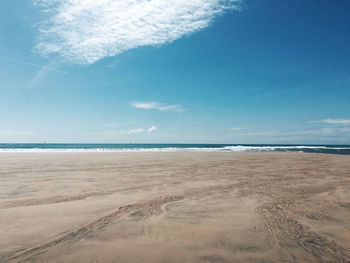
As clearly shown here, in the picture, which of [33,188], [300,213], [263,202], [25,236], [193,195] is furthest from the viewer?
[33,188]

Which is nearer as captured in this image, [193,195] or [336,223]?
[336,223]

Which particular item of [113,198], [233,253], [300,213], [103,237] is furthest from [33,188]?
[300,213]

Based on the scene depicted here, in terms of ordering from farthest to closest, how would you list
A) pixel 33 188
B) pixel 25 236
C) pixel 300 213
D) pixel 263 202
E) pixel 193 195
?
pixel 33 188, pixel 193 195, pixel 263 202, pixel 300 213, pixel 25 236

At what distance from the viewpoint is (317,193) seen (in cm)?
712

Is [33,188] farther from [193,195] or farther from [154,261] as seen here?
[154,261]

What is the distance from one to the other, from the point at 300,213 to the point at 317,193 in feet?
9.27

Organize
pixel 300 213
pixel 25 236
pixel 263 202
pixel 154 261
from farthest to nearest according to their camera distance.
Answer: pixel 263 202 → pixel 300 213 → pixel 25 236 → pixel 154 261

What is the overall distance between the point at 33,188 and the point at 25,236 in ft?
15.1

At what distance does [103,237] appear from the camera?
382 cm

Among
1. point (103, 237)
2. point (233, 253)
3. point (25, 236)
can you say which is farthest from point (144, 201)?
point (233, 253)

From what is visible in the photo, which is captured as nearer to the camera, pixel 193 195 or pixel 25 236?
pixel 25 236

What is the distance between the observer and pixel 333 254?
10.7 feet

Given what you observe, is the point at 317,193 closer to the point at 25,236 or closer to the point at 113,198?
the point at 113,198

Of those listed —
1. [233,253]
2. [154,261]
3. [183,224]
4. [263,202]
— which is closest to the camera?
[154,261]
